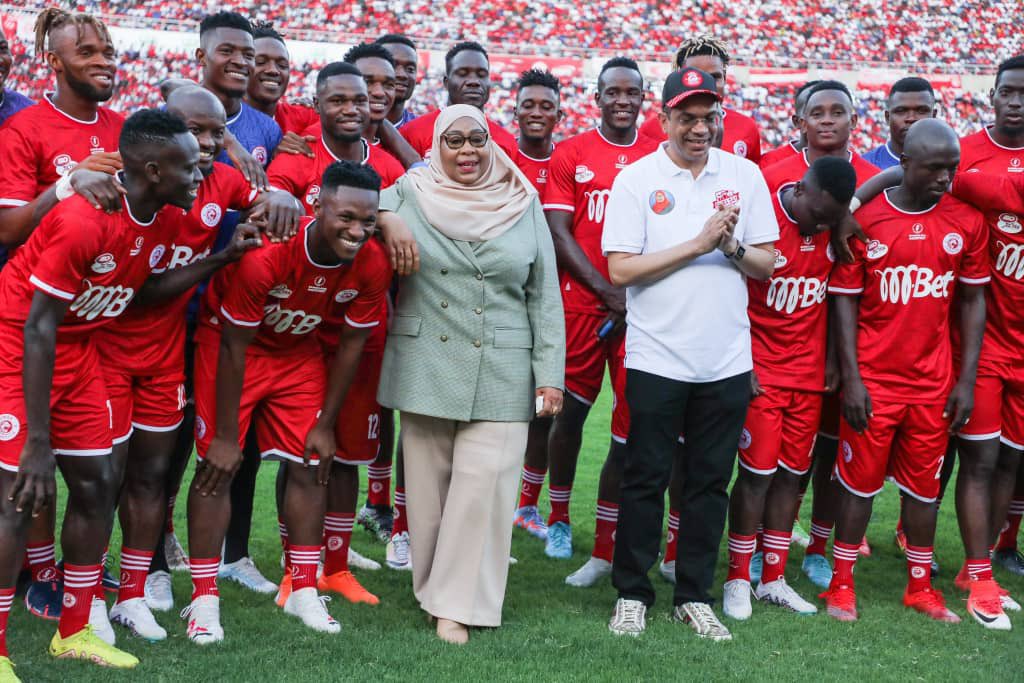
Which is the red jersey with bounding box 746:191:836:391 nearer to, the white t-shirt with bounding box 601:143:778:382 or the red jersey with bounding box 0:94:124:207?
the white t-shirt with bounding box 601:143:778:382

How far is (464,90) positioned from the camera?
6.96m

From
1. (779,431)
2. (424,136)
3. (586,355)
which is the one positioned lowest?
(779,431)

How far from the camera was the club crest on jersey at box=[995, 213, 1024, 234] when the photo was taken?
18.4ft

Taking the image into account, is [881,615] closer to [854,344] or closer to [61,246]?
[854,344]

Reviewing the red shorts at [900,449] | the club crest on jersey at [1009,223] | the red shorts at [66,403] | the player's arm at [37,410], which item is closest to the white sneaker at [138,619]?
the red shorts at [66,403]

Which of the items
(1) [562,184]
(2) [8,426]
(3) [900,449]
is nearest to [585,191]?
(1) [562,184]

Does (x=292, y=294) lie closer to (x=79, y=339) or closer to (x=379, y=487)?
(x=79, y=339)

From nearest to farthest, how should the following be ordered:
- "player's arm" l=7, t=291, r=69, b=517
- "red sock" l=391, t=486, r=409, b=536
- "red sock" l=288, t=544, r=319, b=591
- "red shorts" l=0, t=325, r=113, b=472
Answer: "player's arm" l=7, t=291, r=69, b=517
"red shorts" l=0, t=325, r=113, b=472
"red sock" l=288, t=544, r=319, b=591
"red sock" l=391, t=486, r=409, b=536

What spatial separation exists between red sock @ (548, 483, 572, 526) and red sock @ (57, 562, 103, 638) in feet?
9.89

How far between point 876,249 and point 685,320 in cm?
124

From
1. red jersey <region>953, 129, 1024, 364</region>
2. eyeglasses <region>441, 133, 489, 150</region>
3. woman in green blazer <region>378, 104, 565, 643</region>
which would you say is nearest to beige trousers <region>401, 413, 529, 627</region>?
woman in green blazer <region>378, 104, 565, 643</region>

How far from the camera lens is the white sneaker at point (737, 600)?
5.18 meters

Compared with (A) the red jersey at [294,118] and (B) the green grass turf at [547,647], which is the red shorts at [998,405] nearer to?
(B) the green grass turf at [547,647]

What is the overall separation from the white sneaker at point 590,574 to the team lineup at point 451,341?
3 cm
